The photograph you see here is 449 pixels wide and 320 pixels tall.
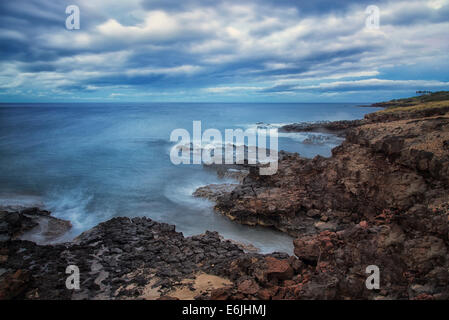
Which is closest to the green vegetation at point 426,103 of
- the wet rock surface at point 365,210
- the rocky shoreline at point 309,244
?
the wet rock surface at point 365,210

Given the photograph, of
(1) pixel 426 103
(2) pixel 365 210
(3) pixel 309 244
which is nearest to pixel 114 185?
(3) pixel 309 244

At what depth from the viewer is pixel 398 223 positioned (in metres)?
9.69

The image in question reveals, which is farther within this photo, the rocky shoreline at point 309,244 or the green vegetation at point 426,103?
the green vegetation at point 426,103

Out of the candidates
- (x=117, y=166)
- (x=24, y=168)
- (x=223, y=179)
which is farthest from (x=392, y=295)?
(x=24, y=168)

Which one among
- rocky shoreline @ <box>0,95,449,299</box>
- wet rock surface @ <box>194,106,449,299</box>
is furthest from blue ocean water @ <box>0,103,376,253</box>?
wet rock surface @ <box>194,106,449,299</box>

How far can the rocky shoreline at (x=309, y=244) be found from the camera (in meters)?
8.11

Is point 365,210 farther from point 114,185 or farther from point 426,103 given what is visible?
point 426,103

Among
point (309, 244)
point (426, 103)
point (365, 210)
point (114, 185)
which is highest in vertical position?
point (426, 103)

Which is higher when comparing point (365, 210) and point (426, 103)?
point (426, 103)

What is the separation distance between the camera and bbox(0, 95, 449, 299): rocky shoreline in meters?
8.11

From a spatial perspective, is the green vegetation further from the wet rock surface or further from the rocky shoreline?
the rocky shoreline

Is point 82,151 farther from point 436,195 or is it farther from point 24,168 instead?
point 436,195

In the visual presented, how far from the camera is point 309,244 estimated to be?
31.7 feet

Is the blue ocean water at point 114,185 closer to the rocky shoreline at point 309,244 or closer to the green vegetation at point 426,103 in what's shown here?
the rocky shoreline at point 309,244
